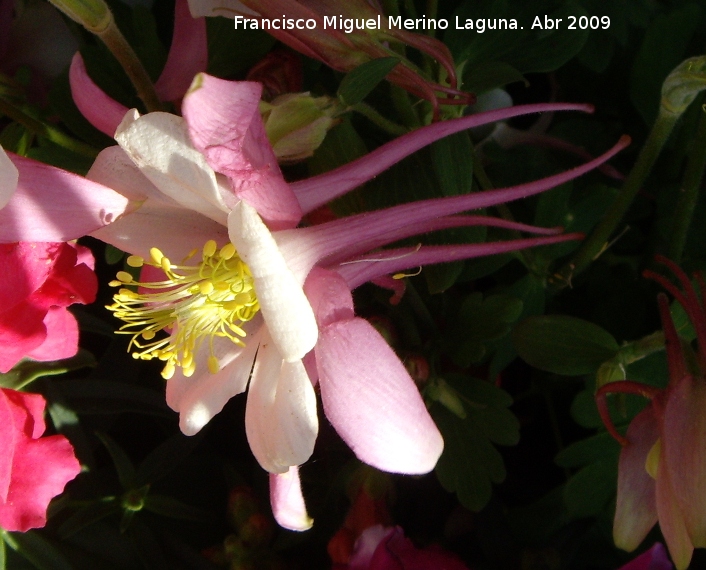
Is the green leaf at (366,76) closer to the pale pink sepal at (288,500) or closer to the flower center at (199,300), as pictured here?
the flower center at (199,300)

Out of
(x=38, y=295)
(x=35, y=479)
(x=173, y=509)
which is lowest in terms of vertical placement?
(x=173, y=509)

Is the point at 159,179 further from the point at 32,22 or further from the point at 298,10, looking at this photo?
the point at 32,22

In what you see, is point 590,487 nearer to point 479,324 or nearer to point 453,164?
point 479,324

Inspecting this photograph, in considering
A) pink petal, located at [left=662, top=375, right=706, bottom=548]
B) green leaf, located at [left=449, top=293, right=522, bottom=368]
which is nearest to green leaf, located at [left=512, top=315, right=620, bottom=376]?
green leaf, located at [left=449, top=293, right=522, bottom=368]

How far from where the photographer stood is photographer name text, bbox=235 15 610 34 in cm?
42

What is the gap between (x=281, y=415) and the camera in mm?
390

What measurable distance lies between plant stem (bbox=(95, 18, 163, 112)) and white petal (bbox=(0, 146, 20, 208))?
0.12m

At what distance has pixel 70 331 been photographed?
1.74ft

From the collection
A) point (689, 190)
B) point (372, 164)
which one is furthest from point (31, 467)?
point (689, 190)

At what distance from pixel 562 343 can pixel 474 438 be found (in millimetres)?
110

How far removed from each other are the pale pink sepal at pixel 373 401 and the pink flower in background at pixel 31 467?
0.24m

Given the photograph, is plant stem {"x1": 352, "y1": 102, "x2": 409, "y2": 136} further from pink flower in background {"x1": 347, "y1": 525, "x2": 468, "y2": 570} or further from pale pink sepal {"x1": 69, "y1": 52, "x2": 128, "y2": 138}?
pink flower in background {"x1": 347, "y1": 525, "x2": 468, "y2": 570}

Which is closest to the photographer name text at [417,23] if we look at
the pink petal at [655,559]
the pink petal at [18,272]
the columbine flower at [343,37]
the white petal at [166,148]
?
the columbine flower at [343,37]

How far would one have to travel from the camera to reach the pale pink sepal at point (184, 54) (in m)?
0.48
